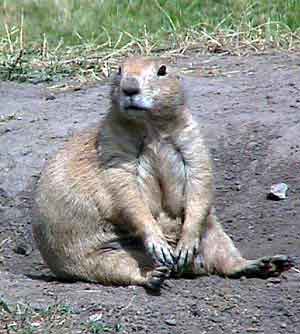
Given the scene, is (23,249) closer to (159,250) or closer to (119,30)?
(159,250)

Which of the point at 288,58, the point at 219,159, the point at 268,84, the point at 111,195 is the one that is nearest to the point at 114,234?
the point at 111,195

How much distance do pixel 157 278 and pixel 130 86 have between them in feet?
2.64

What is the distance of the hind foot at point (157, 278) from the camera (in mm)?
5180

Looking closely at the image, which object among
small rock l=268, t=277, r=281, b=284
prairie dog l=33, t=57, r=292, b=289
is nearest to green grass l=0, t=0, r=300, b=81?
prairie dog l=33, t=57, r=292, b=289

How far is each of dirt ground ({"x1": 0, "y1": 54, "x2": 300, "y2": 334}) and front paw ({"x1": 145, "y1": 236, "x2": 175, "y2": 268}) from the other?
114mm

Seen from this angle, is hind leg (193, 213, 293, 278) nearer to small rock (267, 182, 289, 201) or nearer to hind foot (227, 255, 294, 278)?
hind foot (227, 255, 294, 278)

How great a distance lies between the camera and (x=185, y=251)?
5434 millimetres

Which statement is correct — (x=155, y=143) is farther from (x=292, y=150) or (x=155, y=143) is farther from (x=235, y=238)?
(x=292, y=150)

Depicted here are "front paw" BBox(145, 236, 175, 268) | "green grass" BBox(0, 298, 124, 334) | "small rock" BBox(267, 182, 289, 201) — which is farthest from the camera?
"small rock" BBox(267, 182, 289, 201)

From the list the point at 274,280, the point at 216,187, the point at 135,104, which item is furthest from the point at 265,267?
the point at 216,187

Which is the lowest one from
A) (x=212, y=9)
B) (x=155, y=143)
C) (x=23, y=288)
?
(x=212, y=9)

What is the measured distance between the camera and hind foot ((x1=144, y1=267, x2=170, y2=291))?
518cm

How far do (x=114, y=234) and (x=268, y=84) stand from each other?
2640mm

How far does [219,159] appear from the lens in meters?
7.05
